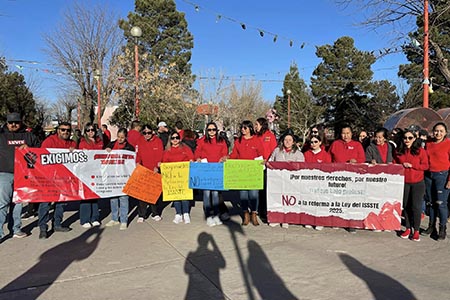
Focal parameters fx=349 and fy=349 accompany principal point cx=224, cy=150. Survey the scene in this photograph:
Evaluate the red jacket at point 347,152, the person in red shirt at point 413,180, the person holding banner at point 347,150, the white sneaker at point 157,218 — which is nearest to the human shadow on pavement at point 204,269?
the white sneaker at point 157,218

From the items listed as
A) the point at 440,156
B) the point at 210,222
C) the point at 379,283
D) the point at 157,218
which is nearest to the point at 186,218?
the point at 210,222

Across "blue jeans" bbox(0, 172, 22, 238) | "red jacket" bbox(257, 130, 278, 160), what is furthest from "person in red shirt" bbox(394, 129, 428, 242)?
"blue jeans" bbox(0, 172, 22, 238)

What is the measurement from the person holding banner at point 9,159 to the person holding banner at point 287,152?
4.22 metres

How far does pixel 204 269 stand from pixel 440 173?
3983 millimetres

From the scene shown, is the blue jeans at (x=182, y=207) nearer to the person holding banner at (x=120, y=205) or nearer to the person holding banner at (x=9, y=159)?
the person holding banner at (x=120, y=205)

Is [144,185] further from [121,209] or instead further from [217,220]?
[217,220]

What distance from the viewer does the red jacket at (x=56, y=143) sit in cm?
611

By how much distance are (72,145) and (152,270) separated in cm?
321

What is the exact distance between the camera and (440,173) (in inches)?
216

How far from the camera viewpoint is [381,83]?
29.7 metres

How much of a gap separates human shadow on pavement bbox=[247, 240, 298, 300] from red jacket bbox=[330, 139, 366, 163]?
2.28 m

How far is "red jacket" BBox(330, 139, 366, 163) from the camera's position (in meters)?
6.04

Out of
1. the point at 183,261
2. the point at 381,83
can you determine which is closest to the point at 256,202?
the point at 183,261

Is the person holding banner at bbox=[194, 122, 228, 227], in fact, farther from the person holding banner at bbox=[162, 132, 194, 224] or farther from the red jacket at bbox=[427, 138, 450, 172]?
the red jacket at bbox=[427, 138, 450, 172]
